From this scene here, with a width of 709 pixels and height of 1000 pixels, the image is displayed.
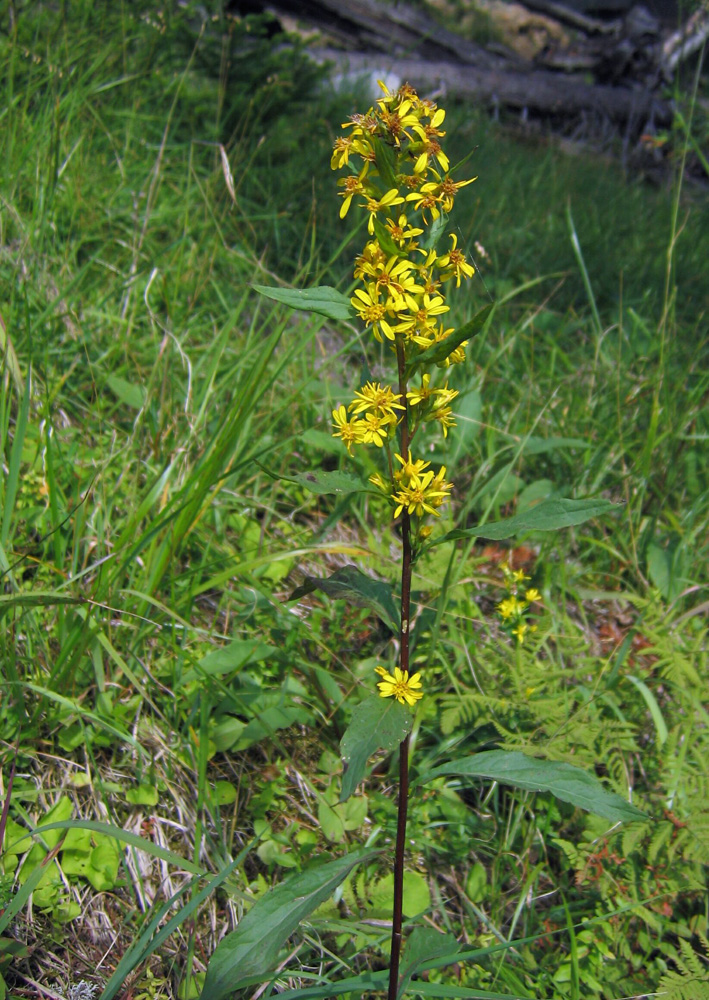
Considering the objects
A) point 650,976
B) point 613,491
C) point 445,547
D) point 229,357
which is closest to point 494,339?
point 613,491

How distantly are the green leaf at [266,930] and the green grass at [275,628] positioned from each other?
0.08 m

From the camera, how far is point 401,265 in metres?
1.02

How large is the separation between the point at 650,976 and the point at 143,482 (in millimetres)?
1604

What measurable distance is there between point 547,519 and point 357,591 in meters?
0.37

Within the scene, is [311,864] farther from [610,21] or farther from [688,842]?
[610,21]

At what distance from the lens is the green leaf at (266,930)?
102cm

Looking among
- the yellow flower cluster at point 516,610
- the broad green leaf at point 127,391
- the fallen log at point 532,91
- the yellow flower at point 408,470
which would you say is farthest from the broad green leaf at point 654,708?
the fallen log at point 532,91

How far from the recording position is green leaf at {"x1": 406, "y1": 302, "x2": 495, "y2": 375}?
93cm

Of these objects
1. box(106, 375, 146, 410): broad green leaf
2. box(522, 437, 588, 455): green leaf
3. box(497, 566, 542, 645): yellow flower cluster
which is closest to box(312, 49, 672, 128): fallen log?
box(522, 437, 588, 455): green leaf

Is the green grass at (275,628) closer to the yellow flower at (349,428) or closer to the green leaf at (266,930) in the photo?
the green leaf at (266,930)

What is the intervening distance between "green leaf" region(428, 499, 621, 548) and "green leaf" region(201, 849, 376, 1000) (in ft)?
1.79

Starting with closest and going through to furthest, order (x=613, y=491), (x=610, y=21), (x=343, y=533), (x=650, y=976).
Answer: (x=650, y=976)
(x=343, y=533)
(x=613, y=491)
(x=610, y=21)

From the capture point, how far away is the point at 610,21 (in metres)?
8.25

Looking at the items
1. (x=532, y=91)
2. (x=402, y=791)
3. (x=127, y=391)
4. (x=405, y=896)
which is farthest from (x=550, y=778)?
(x=532, y=91)
